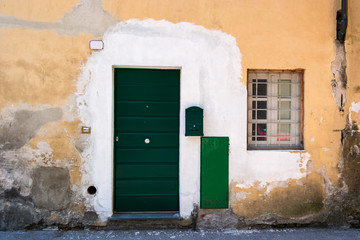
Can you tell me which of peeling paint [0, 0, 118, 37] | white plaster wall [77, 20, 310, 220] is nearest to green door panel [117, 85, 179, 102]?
white plaster wall [77, 20, 310, 220]

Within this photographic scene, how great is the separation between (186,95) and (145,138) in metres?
0.94

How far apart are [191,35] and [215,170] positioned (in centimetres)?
212

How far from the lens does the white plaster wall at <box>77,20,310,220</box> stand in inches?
164

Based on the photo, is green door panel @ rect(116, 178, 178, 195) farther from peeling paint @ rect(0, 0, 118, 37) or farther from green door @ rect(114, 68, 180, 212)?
peeling paint @ rect(0, 0, 118, 37)

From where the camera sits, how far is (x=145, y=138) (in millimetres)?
4363

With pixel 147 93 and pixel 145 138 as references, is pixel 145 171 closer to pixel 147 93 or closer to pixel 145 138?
pixel 145 138

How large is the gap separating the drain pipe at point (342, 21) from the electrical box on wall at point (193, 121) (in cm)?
250

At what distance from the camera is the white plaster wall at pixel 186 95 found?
418 cm

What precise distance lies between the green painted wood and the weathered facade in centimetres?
8

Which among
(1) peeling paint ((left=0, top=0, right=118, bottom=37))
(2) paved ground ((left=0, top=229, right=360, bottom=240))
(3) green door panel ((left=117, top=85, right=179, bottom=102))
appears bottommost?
(2) paved ground ((left=0, top=229, right=360, bottom=240))

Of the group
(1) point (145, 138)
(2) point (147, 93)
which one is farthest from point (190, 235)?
(2) point (147, 93)

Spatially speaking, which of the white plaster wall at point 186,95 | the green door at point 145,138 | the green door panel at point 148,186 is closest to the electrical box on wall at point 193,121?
the white plaster wall at point 186,95

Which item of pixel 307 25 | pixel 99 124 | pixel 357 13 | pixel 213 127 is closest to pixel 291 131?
pixel 213 127

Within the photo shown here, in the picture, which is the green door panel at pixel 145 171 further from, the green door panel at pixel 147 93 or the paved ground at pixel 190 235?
the green door panel at pixel 147 93
